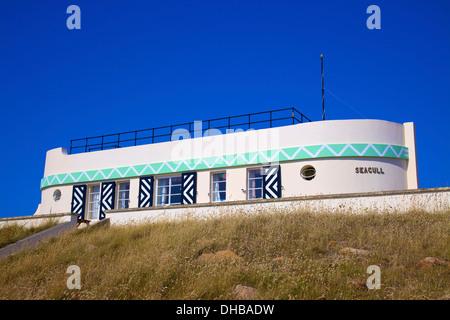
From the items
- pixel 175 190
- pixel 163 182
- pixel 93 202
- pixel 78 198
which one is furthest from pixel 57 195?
pixel 175 190

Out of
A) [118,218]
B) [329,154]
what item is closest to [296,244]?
[329,154]

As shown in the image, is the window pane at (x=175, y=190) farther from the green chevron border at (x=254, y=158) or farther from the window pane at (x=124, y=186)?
the window pane at (x=124, y=186)

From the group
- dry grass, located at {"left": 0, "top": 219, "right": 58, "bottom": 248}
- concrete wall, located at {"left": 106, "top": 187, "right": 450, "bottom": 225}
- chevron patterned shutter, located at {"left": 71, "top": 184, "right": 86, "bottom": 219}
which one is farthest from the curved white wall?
dry grass, located at {"left": 0, "top": 219, "right": 58, "bottom": 248}

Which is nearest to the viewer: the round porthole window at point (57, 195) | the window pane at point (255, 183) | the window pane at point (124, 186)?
the window pane at point (255, 183)

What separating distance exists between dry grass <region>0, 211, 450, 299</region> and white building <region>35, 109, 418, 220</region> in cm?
483

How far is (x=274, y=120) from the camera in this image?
19484 millimetres

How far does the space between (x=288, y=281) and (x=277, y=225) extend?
3972mm

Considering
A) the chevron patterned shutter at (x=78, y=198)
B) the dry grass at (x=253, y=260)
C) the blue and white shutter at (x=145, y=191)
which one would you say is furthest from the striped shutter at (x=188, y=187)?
the dry grass at (x=253, y=260)

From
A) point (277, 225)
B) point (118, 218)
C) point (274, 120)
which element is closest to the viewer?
point (277, 225)

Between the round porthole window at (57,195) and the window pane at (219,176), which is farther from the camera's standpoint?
the round porthole window at (57,195)

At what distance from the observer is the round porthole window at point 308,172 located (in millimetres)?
17609

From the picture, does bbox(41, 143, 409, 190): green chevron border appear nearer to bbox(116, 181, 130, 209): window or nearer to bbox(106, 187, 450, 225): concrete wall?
bbox(116, 181, 130, 209): window

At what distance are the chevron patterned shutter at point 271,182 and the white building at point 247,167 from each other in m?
0.04
